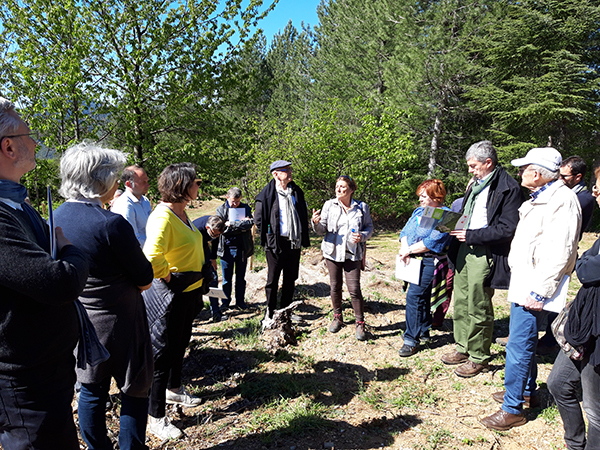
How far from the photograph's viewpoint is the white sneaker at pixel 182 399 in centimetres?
312

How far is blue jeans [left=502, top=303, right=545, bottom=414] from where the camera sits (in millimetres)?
2826

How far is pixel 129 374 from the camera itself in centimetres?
212

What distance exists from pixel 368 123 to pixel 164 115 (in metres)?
6.37

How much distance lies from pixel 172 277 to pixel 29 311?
1.20 m

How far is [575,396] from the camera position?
2355 millimetres

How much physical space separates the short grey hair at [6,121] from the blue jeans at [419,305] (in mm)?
3688

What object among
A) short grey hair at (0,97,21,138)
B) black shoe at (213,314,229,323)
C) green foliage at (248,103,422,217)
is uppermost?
green foliage at (248,103,422,217)

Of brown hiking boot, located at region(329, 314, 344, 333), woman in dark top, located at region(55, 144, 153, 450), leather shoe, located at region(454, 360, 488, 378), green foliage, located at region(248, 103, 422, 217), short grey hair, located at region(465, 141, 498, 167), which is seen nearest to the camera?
woman in dark top, located at region(55, 144, 153, 450)

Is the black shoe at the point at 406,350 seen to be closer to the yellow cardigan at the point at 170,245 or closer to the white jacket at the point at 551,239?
the white jacket at the point at 551,239

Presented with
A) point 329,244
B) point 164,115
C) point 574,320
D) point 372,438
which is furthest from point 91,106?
point 574,320

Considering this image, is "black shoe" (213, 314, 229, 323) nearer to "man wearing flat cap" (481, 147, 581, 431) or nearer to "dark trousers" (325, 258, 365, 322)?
"dark trousers" (325, 258, 365, 322)

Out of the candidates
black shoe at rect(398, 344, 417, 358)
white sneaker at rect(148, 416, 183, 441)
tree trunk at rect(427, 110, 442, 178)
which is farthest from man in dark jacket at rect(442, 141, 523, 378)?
tree trunk at rect(427, 110, 442, 178)

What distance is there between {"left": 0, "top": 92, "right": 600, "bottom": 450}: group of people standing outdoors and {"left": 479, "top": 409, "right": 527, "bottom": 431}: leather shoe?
0.05ft

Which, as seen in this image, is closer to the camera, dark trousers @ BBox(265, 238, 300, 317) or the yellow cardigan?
the yellow cardigan
